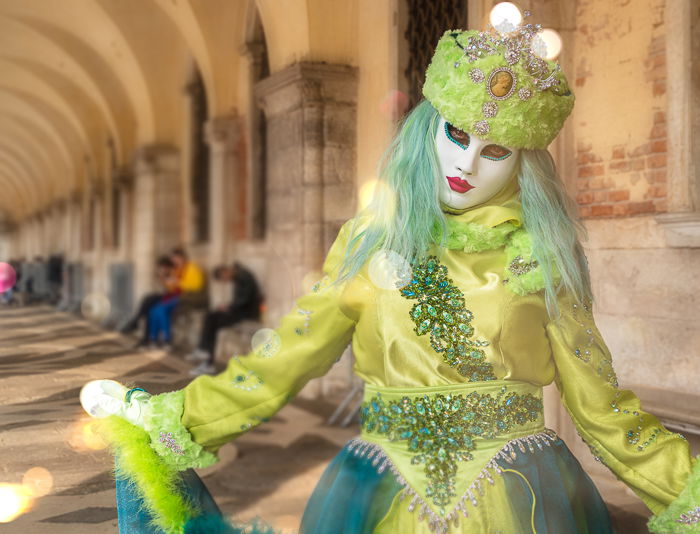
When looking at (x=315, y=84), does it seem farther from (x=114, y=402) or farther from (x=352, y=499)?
(x=352, y=499)

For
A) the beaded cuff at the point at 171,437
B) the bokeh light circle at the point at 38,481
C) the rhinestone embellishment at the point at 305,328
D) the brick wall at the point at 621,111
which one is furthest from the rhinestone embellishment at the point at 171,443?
the brick wall at the point at 621,111

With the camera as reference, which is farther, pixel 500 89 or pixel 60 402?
pixel 60 402

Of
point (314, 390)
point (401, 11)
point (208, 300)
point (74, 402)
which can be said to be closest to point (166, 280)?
point (208, 300)

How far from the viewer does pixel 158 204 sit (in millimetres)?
11664

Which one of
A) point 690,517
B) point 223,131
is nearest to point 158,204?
point 223,131

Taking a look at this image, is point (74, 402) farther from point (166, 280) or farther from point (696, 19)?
point (166, 280)

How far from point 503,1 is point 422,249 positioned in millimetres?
2715

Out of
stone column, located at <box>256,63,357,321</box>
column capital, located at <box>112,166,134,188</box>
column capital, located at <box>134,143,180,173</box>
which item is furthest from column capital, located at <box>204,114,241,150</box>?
column capital, located at <box>112,166,134,188</box>

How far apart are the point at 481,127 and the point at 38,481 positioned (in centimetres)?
118

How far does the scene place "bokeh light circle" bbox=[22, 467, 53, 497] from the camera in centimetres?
159

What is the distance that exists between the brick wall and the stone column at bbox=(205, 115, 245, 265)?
5.66 meters

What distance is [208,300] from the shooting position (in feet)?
31.9

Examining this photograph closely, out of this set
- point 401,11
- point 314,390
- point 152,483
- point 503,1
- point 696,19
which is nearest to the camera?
point 152,483

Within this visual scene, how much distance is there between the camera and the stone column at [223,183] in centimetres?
900
